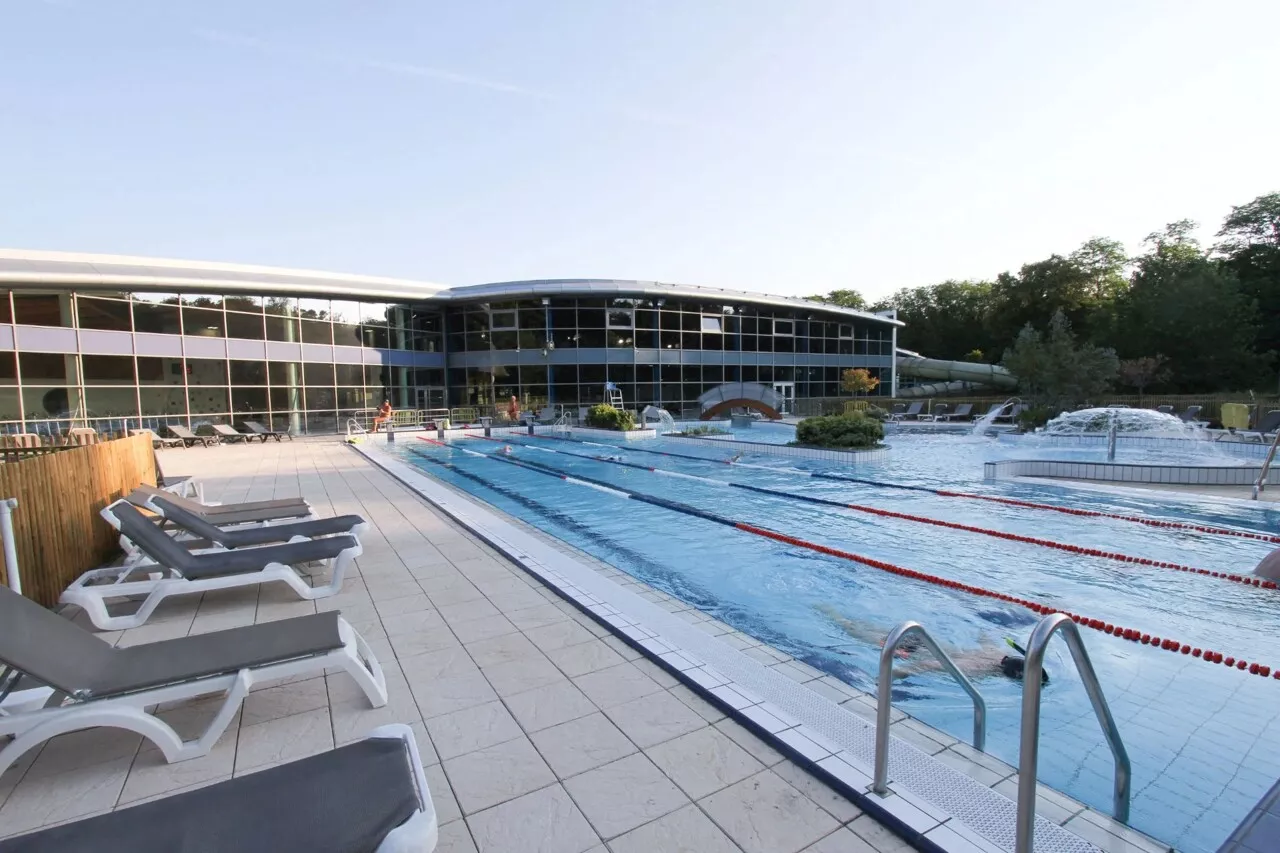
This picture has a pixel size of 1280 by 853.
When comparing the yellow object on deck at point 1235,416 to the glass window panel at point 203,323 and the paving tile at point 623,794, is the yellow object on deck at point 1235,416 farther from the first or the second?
the glass window panel at point 203,323

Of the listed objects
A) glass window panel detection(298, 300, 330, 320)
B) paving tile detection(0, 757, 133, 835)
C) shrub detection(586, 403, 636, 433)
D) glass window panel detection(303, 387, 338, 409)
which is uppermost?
glass window panel detection(298, 300, 330, 320)

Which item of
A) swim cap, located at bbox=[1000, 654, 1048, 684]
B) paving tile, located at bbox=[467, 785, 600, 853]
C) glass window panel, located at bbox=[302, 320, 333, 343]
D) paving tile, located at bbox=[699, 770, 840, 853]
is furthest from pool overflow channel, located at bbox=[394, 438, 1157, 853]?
glass window panel, located at bbox=[302, 320, 333, 343]

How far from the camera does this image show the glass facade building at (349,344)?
17.9m

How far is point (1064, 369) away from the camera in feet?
71.5

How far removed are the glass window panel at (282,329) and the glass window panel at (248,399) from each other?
2047mm

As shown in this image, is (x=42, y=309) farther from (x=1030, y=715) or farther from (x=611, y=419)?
(x=1030, y=715)

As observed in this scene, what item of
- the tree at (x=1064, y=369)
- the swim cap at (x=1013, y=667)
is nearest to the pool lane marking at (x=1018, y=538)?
the swim cap at (x=1013, y=667)

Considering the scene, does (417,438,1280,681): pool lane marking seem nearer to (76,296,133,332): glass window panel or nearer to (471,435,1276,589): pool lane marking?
(471,435,1276,589): pool lane marking

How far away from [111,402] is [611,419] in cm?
1602

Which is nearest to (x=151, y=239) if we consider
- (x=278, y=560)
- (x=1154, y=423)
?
(x=278, y=560)

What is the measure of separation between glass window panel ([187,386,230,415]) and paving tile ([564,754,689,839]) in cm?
2390

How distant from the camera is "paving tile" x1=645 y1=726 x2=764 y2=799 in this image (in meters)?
2.29

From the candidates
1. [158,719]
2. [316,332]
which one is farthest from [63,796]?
[316,332]

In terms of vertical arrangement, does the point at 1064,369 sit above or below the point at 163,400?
above
